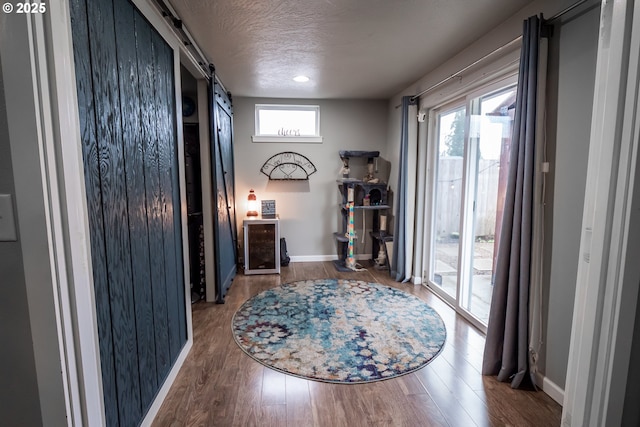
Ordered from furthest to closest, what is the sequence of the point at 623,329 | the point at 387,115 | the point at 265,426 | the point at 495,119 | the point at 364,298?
the point at 387,115
the point at 364,298
the point at 495,119
the point at 265,426
the point at 623,329

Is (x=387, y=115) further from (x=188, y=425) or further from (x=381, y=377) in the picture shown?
(x=188, y=425)

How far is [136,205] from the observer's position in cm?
149

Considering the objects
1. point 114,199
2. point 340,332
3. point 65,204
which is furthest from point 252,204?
point 65,204

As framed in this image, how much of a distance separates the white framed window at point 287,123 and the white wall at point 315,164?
8 cm

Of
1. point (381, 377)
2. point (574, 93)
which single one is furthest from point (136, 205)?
point (574, 93)

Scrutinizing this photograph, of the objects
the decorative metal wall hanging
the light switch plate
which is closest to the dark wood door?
the decorative metal wall hanging

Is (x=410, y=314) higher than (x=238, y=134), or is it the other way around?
(x=238, y=134)

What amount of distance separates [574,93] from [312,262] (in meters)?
3.68

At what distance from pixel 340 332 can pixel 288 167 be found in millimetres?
2693

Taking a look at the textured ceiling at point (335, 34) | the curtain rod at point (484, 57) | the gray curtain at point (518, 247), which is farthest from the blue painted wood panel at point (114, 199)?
the curtain rod at point (484, 57)

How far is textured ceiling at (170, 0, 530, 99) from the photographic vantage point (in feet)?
6.39

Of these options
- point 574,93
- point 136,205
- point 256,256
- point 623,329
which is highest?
point 574,93

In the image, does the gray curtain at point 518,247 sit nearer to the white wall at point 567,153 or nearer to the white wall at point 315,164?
the white wall at point 567,153

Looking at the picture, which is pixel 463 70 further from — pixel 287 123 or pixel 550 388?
pixel 287 123
